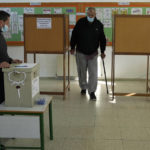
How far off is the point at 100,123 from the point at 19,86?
1.49 m

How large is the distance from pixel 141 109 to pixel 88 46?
1323 mm

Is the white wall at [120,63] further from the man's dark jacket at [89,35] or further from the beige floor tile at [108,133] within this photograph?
the beige floor tile at [108,133]

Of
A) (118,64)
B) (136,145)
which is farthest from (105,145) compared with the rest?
(118,64)

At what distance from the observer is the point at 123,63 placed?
20.0 ft

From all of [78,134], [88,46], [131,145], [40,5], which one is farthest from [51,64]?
[131,145]

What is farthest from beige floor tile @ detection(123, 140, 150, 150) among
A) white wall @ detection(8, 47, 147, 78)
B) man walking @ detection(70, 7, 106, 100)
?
white wall @ detection(8, 47, 147, 78)

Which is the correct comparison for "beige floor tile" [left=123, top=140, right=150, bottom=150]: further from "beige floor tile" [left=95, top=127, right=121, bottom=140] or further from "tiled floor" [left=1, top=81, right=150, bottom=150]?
"beige floor tile" [left=95, top=127, right=121, bottom=140]

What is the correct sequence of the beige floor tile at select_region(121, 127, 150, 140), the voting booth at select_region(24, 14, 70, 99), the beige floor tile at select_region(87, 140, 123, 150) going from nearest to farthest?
the beige floor tile at select_region(87, 140, 123, 150) → the beige floor tile at select_region(121, 127, 150, 140) → the voting booth at select_region(24, 14, 70, 99)

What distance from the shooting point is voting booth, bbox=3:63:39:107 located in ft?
8.16

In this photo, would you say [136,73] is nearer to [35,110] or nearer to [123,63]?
[123,63]

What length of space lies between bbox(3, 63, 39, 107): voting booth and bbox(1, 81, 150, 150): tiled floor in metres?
0.69

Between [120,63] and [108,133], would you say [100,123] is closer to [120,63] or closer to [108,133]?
[108,133]

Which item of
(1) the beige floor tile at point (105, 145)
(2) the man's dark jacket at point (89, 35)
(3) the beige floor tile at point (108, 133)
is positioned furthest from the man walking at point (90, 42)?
(1) the beige floor tile at point (105, 145)

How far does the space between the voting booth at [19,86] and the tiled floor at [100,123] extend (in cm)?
69
